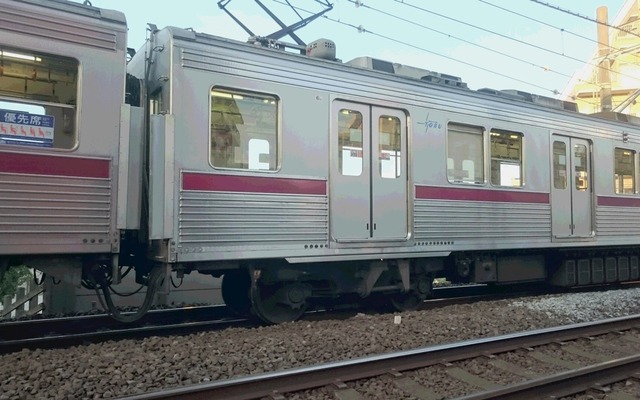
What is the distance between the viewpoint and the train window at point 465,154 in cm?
877

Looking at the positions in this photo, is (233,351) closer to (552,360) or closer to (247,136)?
(247,136)

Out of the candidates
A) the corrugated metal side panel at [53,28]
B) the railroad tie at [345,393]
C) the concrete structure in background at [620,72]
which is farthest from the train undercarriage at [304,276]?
the concrete structure in background at [620,72]

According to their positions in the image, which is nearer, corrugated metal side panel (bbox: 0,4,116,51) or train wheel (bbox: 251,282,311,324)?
corrugated metal side panel (bbox: 0,4,116,51)

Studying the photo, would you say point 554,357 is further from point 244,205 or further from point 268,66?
point 268,66

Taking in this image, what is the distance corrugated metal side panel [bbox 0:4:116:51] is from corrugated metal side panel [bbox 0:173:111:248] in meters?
1.46

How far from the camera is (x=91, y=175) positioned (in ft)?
19.2

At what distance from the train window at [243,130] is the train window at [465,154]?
3.13 meters

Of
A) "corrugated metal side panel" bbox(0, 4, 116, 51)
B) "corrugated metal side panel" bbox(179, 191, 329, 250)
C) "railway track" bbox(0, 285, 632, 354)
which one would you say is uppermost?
"corrugated metal side panel" bbox(0, 4, 116, 51)

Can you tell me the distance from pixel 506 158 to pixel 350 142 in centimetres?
330

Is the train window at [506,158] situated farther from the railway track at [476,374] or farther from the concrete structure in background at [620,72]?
the concrete structure in background at [620,72]

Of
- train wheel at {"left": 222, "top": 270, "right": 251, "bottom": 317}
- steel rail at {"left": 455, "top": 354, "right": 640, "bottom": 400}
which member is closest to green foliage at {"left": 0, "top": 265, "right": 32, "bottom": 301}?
train wheel at {"left": 222, "top": 270, "right": 251, "bottom": 317}

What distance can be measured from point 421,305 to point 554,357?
3115mm

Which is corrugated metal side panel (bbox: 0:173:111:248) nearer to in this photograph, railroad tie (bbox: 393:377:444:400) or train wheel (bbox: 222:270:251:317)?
train wheel (bbox: 222:270:251:317)

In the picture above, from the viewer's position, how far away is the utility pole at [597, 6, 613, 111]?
19.0 metres
